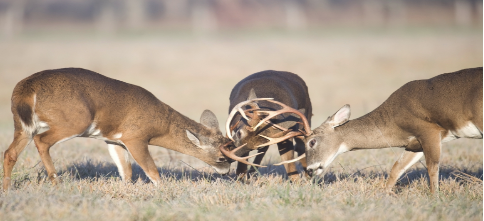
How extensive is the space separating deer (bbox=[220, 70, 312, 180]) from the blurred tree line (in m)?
52.8

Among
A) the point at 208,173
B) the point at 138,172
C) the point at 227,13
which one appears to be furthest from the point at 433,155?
the point at 227,13

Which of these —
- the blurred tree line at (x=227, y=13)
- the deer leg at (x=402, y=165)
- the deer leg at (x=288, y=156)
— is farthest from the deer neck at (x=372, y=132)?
the blurred tree line at (x=227, y=13)

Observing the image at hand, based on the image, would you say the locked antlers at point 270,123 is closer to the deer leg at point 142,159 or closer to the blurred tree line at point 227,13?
the deer leg at point 142,159

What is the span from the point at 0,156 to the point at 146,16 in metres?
71.3

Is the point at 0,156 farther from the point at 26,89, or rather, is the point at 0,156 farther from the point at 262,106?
the point at 262,106

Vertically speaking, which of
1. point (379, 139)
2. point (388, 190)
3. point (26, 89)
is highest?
point (26, 89)

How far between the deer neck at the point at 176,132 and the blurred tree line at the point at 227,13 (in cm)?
5402

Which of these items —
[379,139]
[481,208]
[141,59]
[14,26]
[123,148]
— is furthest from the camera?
[14,26]

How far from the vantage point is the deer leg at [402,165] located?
26.0 ft

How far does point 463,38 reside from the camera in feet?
128

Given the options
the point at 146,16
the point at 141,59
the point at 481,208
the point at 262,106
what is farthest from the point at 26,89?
the point at 146,16

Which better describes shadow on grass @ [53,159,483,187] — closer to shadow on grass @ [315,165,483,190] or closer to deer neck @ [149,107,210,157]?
shadow on grass @ [315,165,483,190]

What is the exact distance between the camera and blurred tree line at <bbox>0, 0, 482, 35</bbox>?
219 ft

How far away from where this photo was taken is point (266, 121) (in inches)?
311
